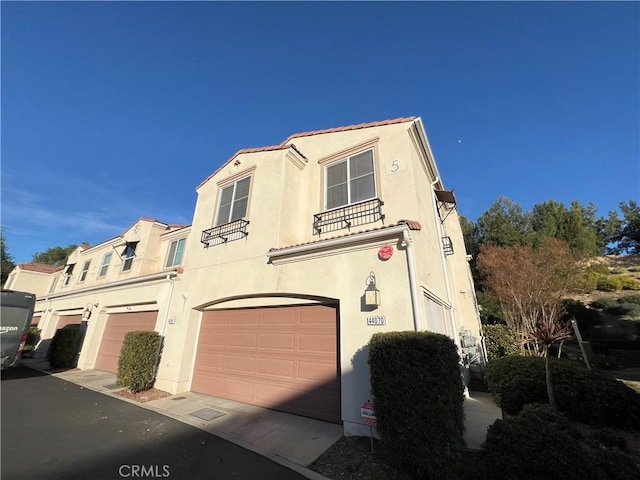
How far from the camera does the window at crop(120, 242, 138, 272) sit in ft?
51.4

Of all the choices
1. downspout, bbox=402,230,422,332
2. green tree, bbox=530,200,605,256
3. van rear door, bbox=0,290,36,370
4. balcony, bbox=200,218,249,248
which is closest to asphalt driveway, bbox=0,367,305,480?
downspout, bbox=402,230,422,332

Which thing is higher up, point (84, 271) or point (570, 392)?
point (84, 271)

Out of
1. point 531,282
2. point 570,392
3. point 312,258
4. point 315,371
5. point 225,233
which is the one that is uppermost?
point 225,233

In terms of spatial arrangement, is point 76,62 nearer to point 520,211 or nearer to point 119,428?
point 119,428

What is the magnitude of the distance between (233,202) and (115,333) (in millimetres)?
9039

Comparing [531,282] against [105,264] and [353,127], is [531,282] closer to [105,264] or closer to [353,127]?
[353,127]

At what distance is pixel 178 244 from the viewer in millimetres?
14742

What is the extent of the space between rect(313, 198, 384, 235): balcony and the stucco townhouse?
0.03m

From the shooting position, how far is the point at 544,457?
3.32m

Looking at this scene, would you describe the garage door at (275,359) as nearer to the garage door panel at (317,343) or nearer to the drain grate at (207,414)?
the garage door panel at (317,343)

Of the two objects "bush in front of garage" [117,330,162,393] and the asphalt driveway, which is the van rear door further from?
"bush in front of garage" [117,330,162,393]

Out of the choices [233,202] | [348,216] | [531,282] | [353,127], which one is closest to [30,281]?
[233,202]

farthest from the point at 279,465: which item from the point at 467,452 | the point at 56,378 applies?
the point at 56,378

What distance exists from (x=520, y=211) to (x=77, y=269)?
3819 cm
